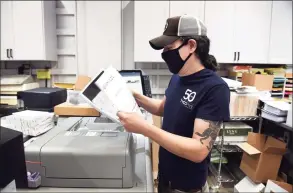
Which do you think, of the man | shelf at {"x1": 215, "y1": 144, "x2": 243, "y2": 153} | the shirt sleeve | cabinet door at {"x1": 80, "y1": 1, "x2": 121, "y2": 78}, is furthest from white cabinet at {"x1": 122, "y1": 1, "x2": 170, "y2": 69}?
the shirt sleeve

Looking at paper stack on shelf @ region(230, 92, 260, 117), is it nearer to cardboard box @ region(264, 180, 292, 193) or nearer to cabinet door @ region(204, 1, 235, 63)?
cabinet door @ region(204, 1, 235, 63)

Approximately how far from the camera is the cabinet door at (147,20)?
279 cm

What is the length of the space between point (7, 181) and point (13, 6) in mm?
2589

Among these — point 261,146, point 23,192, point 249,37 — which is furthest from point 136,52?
point 23,192

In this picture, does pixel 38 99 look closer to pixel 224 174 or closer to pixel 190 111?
pixel 190 111

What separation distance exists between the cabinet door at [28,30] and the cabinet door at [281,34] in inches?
113

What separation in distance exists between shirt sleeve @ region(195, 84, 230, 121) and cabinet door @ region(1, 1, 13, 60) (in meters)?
2.65

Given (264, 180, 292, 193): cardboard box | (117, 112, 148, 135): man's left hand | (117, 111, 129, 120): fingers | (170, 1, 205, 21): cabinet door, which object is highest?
(170, 1, 205, 21): cabinet door

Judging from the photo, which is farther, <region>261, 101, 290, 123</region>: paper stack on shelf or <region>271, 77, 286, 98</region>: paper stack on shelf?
<region>271, 77, 286, 98</region>: paper stack on shelf

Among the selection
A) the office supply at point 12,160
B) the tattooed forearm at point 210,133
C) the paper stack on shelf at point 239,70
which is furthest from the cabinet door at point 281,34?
the office supply at point 12,160

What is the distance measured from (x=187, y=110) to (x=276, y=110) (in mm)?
1508

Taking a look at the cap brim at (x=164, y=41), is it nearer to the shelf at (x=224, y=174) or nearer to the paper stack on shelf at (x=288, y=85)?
the shelf at (x=224, y=174)

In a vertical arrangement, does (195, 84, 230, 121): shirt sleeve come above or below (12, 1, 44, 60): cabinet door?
below

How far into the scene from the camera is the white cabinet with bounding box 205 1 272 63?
2828 mm
